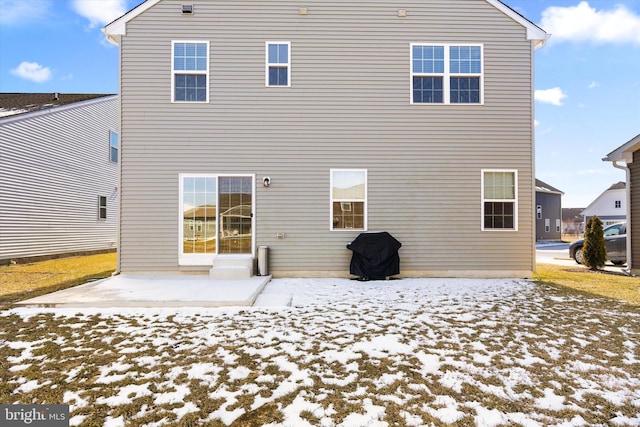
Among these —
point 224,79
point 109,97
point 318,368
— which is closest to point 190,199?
point 224,79

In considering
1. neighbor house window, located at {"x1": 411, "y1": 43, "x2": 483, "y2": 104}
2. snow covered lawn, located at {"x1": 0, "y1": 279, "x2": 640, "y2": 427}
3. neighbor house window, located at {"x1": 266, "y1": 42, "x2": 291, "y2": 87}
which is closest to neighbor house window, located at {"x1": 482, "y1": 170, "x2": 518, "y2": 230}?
neighbor house window, located at {"x1": 411, "y1": 43, "x2": 483, "y2": 104}

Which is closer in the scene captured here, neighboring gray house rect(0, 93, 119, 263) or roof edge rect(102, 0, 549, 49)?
roof edge rect(102, 0, 549, 49)

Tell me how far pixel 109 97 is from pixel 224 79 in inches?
379

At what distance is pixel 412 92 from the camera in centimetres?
747

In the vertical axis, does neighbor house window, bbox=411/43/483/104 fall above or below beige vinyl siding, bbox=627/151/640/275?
above

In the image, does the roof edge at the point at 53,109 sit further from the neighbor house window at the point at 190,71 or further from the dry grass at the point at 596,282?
the dry grass at the point at 596,282

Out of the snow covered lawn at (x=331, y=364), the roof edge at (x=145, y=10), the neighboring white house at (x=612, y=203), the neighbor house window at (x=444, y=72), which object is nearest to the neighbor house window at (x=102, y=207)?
the roof edge at (x=145, y=10)

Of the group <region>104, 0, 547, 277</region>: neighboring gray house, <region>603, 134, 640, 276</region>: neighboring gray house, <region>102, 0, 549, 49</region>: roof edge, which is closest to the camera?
<region>102, 0, 549, 49</region>: roof edge

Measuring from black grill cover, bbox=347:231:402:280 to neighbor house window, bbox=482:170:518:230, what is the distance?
239cm

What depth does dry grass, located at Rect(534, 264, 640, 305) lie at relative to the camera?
5863mm

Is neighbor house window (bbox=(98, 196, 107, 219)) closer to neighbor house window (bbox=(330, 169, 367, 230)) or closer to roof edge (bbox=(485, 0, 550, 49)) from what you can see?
neighbor house window (bbox=(330, 169, 367, 230))

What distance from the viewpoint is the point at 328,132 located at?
739cm

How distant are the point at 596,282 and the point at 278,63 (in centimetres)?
887

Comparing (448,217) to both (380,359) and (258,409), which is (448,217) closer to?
(380,359)
